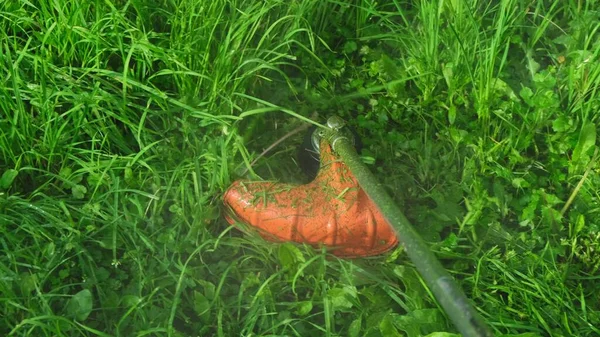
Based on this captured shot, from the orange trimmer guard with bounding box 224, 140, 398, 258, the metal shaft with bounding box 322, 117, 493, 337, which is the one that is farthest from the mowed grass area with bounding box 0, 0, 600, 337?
the metal shaft with bounding box 322, 117, 493, 337

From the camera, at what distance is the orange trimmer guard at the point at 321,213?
2172mm

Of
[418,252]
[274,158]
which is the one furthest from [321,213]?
[418,252]

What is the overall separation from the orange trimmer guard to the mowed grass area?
0.06m

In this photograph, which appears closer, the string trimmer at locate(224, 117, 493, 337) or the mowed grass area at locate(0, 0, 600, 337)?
the mowed grass area at locate(0, 0, 600, 337)

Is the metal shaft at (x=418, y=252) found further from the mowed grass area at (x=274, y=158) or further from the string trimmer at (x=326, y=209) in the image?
the mowed grass area at (x=274, y=158)

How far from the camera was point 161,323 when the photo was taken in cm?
200

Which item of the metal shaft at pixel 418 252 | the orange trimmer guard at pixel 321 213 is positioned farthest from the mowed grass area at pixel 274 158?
the metal shaft at pixel 418 252

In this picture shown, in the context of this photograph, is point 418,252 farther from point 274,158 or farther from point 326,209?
point 274,158

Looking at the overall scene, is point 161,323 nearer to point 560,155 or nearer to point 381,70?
point 381,70

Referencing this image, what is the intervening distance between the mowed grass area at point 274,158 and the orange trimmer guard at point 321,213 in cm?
6

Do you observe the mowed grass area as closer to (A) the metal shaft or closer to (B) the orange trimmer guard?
(B) the orange trimmer guard

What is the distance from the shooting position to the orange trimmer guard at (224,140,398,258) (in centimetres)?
217

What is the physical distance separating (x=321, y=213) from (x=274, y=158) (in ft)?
1.15

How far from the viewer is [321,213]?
2.19 meters
